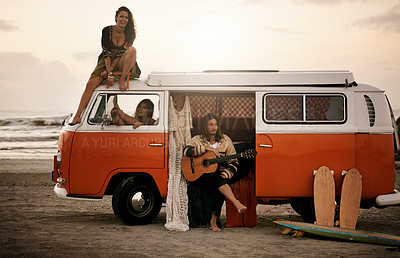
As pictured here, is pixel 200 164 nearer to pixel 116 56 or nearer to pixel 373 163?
pixel 116 56

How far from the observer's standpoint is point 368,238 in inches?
296

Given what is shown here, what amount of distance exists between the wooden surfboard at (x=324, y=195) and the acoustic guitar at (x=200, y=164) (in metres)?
1.37

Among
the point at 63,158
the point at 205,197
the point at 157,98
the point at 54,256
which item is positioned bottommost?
the point at 54,256

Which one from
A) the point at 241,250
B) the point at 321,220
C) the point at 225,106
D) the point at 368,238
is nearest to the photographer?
the point at 241,250

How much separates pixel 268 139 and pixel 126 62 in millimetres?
2667

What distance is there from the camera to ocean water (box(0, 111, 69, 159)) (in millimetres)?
25538

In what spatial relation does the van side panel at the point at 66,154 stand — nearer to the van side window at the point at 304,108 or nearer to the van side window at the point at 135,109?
the van side window at the point at 135,109

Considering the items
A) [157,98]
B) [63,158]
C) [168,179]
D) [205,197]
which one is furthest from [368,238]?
[63,158]

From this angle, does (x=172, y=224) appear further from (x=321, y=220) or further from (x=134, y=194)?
(x=321, y=220)

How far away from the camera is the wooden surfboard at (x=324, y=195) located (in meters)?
8.21

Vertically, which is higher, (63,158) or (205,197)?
(63,158)

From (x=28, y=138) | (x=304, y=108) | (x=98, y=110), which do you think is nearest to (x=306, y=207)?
(x=304, y=108)

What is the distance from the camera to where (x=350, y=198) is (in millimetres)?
8211

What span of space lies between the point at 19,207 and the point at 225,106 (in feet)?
15.4
